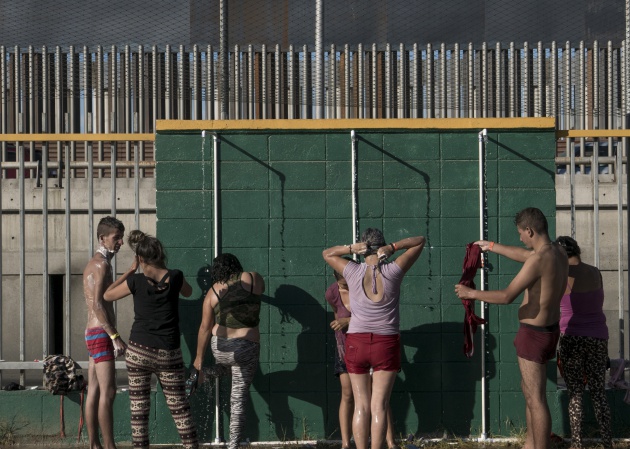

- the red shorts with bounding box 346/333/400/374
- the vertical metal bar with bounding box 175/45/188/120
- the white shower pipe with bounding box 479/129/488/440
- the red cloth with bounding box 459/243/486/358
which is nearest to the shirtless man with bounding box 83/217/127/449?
the red shorts with bounding box 346/333/400/374

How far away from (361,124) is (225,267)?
5.59 feet

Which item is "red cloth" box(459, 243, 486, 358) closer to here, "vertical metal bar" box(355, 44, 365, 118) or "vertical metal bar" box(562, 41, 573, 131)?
Result: "vertical metal bar" box(355, 44, 365, 118)

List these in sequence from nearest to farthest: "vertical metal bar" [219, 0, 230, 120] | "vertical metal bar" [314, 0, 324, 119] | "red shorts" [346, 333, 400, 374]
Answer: "red shorts" [346, 333, 400, 374] < "vertical metal bar" [219, 0, 230, 120] < "vertical metal bar" [314, 0, 324, 119]

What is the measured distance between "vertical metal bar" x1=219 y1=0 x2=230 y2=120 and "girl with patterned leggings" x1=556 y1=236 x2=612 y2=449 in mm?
3058

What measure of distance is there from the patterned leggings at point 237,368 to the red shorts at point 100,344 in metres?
0.78

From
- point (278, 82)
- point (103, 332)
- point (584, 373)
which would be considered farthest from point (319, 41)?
point (584, 373)

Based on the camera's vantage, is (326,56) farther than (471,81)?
No

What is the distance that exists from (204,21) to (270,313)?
2.78 metres

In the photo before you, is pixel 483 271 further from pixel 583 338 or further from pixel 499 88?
pixel 499 88

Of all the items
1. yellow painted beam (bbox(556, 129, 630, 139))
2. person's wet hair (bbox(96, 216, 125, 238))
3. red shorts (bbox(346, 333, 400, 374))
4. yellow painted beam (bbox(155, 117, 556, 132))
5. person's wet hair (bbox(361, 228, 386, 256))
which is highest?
yellow painted beam (bbox(155, 117, 556, 132))

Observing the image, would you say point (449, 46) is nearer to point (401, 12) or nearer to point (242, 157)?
point (401, 12)

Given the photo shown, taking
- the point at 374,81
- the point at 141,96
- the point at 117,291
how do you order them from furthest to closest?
1. the point at 141,96
2. the point at 374,81
3. the point at 117,291

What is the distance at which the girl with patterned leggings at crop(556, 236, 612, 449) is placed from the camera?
287 inches

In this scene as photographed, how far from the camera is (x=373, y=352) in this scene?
257 inches
